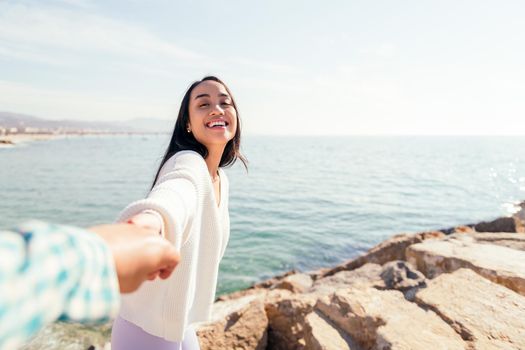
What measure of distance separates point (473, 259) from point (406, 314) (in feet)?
6.79

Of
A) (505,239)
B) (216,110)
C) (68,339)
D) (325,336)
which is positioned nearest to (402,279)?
(325,336)

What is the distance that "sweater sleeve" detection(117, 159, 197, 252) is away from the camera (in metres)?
1.25

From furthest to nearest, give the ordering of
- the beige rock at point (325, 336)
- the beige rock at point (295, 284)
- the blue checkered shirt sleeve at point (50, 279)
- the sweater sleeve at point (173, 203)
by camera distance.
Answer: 1. the beige rock at point (295, 284)
2. the beige rock at point (325, 336)
3. the sweater sleeve at point (173, 203)
4. the blue checkered shirt sleeve at point (50, 279)

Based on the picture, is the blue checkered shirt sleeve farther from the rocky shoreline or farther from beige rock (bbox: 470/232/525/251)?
beige rock (bbox: 470/232/525/251)

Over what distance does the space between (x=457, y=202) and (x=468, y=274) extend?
23.8m

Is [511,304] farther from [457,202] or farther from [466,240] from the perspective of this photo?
[457,202]

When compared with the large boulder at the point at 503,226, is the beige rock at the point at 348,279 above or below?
below

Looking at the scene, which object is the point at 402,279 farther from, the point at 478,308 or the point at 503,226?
the point at 503,226

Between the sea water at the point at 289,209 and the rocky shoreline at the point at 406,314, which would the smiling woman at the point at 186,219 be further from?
the sea water at the point at 289,209

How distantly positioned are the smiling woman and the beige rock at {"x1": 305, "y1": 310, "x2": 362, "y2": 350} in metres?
1.13

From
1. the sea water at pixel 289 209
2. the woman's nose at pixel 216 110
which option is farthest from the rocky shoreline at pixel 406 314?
the sea water at pixel 289 209

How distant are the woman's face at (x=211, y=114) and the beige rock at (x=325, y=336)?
1910mm

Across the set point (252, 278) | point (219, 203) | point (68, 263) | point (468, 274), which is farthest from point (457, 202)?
point (68, 263)

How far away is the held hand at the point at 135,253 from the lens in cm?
78
